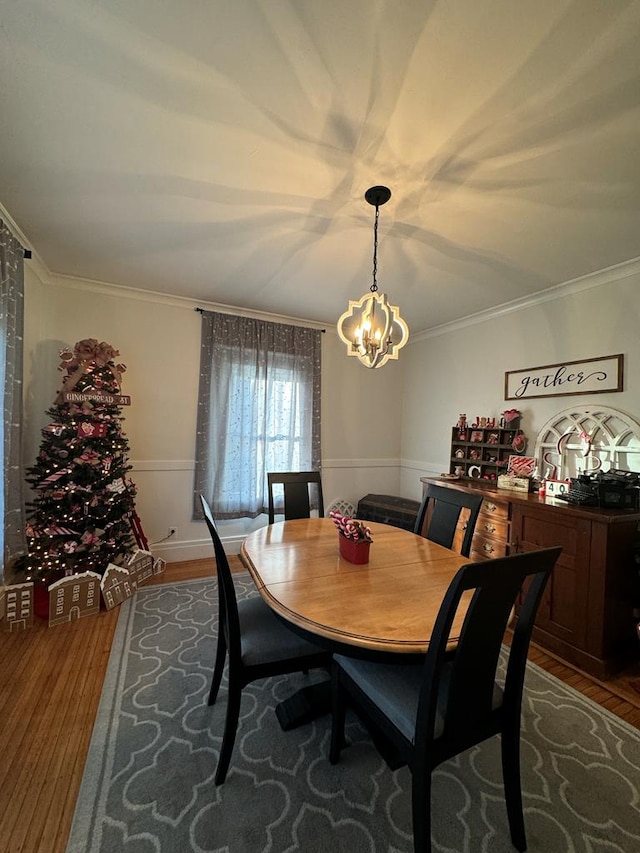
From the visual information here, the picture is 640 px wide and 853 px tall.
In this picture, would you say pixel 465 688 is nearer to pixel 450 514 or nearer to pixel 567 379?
pixel 450 514

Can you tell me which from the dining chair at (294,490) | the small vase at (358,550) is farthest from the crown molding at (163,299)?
the small vase at (358,550)

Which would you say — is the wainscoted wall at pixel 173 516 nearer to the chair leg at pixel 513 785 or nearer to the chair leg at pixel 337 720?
the chair leg at pixel 337 720

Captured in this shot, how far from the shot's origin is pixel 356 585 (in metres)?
1.39

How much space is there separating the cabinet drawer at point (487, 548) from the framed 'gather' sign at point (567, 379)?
1.34 meters

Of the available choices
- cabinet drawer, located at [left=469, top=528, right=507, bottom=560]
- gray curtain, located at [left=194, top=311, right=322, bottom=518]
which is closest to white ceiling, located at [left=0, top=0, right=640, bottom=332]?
gray curtain, located at [left=194, top=311, right=322, bottom=518]

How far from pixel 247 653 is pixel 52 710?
110 cm

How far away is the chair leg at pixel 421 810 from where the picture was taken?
0.96 meters

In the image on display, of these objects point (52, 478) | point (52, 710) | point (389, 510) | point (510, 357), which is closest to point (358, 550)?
point (52, 710)

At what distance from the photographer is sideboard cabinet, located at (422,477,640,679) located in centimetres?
198

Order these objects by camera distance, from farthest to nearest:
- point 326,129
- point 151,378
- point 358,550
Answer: point 151,378
point 358,550
point 326,129

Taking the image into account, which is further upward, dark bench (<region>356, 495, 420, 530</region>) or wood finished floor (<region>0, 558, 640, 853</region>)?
dark bench (<region>356, 495, 420, 530</region>)

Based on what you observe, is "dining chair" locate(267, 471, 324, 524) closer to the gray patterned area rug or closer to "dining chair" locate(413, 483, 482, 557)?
"dining chair" locate(413, 483, 482, 557)

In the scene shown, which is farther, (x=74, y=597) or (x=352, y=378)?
(x=352, y=378)

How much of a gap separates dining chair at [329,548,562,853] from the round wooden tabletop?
0.10 metres
